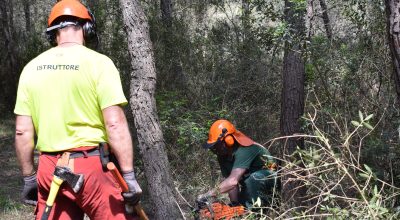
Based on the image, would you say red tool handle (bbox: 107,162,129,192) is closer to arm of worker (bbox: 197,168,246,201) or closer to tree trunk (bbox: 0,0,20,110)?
arm of worker (bbox: 197,168,246,201)

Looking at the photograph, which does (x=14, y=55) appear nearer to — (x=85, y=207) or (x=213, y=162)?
(x=213, y=162)

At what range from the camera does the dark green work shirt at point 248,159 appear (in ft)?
19.2

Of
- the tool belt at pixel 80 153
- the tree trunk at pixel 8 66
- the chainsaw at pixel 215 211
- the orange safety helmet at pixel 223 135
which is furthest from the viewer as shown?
the tree trunk at pixel 8 66

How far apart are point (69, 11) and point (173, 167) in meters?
4.71

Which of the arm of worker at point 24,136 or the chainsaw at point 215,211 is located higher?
the arm of worker at point 24,136

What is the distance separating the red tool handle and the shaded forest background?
4.24 ft

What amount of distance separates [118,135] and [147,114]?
2435mm

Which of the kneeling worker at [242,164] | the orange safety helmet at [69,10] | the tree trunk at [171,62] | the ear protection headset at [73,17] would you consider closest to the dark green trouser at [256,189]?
the kneeling worker at [242,164]

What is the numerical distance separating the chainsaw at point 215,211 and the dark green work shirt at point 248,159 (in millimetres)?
632

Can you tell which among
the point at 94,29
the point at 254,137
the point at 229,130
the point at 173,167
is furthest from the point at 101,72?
the point at 254,137

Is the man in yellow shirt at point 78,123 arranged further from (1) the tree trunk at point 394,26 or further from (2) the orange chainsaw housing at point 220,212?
(1) the tree trunk at point 394,26

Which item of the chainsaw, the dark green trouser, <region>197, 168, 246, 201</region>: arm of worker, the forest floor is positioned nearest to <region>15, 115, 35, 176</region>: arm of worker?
the chainsaw

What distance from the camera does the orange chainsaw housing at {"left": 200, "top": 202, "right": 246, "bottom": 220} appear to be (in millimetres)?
5116

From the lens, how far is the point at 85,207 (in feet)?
12.4
